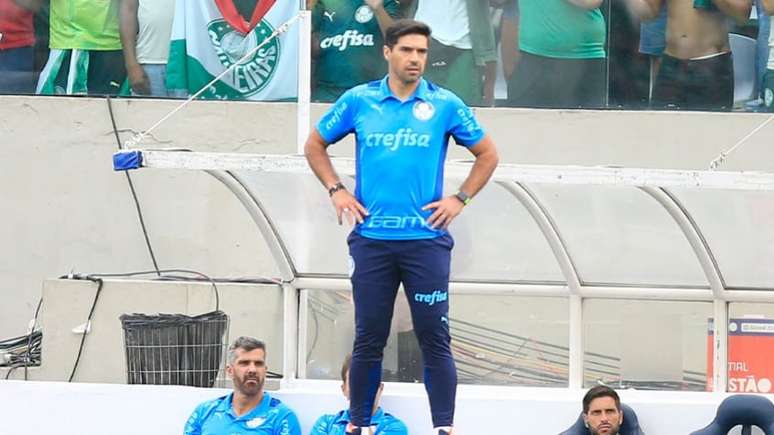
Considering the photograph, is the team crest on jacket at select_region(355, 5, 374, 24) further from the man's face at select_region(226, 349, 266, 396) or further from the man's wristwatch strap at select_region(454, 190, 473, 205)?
the man's wristwatch strap at select_region(454, 190, 473, 205)

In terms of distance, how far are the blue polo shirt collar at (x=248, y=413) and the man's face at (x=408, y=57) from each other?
302cm

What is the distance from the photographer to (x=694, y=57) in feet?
39.9

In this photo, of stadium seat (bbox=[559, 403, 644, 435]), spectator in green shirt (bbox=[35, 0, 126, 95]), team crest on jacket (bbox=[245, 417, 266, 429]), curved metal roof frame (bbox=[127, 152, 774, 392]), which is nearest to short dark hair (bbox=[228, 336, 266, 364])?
team crest on jacket (bbox=[245, 417, 266, 429])

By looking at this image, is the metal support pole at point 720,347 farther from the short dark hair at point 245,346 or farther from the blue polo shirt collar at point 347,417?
the short dark hair at point 245,346

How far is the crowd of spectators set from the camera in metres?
12.0

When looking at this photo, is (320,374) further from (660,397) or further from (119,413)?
(660,397)

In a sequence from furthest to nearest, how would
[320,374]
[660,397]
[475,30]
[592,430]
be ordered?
[475,30] → [320,374] → [660,397] → [592,430]

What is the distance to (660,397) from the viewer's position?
873 cm

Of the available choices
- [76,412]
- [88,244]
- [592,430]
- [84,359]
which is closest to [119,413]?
[76,412]

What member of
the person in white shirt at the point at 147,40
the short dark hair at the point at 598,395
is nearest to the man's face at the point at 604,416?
the short dark hair at the point at 598,395

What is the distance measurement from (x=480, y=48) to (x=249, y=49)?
6.16ft

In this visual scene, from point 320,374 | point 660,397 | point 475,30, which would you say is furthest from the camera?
point 475,30

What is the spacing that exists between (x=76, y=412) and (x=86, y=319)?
39.6 inches

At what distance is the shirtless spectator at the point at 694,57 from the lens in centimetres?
1208
